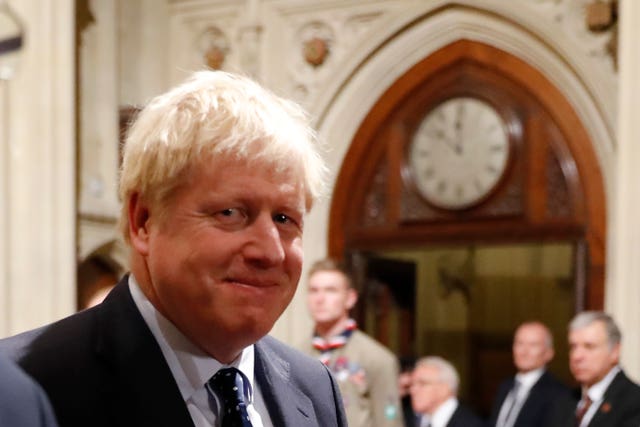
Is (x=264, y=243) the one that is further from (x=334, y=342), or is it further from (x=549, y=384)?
(x=549, y=384)

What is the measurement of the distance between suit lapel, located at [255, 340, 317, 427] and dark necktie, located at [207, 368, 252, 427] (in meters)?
0.10

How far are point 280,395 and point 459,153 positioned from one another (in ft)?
13.3

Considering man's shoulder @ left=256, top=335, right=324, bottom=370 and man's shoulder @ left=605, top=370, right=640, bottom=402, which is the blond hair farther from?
man's shoulder @ left=605, top=370, right=640, bottom=402

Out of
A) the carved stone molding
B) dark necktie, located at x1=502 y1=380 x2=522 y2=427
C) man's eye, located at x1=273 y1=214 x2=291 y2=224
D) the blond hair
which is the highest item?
the carved stone molding

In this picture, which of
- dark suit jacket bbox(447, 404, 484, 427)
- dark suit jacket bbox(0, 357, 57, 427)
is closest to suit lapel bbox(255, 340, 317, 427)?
dark suit jacket bbox(0, 357, 57, 427)

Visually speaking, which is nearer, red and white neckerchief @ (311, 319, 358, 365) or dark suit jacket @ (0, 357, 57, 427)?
dark suit jacket @ (0, 357, 57, 427)

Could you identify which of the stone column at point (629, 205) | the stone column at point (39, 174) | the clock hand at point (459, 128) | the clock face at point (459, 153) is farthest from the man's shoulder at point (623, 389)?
the stone column at point (39, 174)

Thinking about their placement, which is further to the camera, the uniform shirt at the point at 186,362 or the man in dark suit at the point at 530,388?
the man in dark suit at the point at 530,388

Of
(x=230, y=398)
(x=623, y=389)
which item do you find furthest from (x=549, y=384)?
(x=230, y=398)

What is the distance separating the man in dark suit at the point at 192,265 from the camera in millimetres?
927

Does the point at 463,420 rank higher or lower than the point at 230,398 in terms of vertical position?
lower

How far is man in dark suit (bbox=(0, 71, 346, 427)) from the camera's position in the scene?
927 millimetres

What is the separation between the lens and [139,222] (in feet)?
3.22

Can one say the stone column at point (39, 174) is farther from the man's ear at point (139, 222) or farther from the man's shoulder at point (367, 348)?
the man's ear at point (139, 222)
